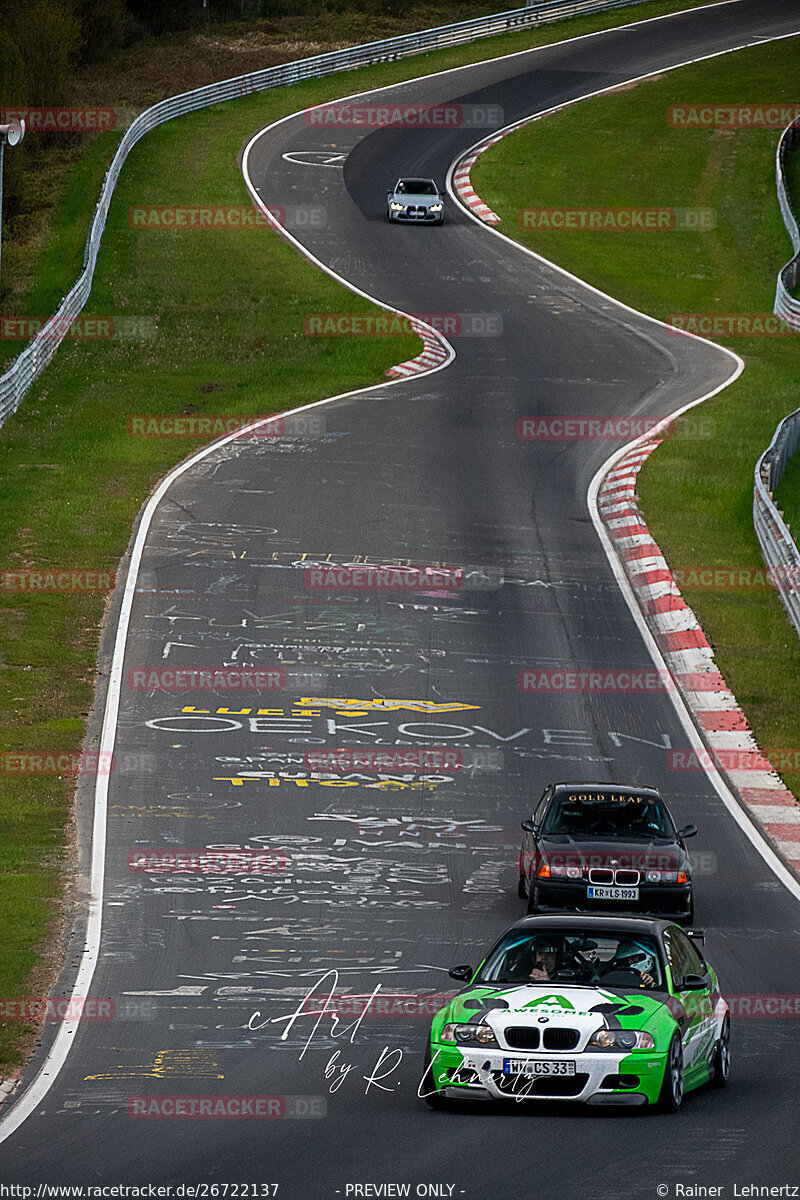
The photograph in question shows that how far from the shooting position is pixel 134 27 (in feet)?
312

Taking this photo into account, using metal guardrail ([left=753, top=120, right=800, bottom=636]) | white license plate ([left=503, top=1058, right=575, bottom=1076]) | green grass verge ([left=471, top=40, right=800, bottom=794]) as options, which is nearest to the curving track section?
white license plate ([left=503, top=1058, right=575, bottom=1076])

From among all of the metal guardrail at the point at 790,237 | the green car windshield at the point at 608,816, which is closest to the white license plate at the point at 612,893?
the green car windshield at the point at 608,816

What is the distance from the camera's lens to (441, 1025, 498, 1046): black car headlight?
11.0 m

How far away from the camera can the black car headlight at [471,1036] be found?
11.0 metres

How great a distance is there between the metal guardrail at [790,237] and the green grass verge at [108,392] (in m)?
12.4

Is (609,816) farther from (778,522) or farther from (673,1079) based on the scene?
(778,522)

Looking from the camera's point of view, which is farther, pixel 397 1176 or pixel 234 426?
pixel 234 426

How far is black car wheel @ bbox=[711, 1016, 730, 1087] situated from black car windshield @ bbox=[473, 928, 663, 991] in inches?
30.3

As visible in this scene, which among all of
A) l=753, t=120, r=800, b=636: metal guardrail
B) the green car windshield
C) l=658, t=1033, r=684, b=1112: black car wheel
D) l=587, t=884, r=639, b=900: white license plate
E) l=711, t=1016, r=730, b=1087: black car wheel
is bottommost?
l=753, t=120, r=800, b=636: metal guardrail

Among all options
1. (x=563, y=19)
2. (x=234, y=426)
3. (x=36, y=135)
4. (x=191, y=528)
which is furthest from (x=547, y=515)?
(x=563, y=19)

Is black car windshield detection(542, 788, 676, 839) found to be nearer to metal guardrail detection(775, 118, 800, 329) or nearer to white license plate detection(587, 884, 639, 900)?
white license plate detection(587, 884, 639, 900)

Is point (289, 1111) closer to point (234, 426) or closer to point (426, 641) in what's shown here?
point (426, 641)

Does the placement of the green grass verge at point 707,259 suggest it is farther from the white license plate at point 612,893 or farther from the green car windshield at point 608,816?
the white license plate at point 612,893

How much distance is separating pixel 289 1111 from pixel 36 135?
209 feet
